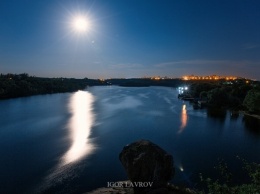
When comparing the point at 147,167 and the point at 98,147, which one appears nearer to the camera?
the point at 147,167

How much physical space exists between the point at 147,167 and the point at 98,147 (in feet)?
103

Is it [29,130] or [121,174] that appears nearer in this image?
[121,174]

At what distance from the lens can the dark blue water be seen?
42.7m

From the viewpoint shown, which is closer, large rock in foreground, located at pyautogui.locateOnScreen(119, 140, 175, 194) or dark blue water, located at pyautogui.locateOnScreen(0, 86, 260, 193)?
large rock in foreground, located at pyautogui.locateOnScreen(119, 140, 175, 194)

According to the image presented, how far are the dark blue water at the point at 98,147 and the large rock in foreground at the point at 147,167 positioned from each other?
919cm

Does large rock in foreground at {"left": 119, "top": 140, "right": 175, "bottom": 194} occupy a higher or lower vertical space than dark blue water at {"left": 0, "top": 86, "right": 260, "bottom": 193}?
higher

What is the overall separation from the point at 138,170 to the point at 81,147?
32.3 metres

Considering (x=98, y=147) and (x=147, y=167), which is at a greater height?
(x=147, y=167)

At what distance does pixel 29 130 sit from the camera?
83.0m

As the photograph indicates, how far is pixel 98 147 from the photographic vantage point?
62.1 metres

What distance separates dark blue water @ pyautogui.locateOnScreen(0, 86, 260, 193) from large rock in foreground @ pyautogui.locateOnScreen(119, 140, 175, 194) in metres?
9.19

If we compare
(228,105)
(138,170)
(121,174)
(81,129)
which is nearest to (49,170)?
(121,174)

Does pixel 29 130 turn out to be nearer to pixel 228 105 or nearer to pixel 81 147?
pixel 81 147

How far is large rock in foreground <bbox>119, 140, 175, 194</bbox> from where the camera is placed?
32438 millimetres
